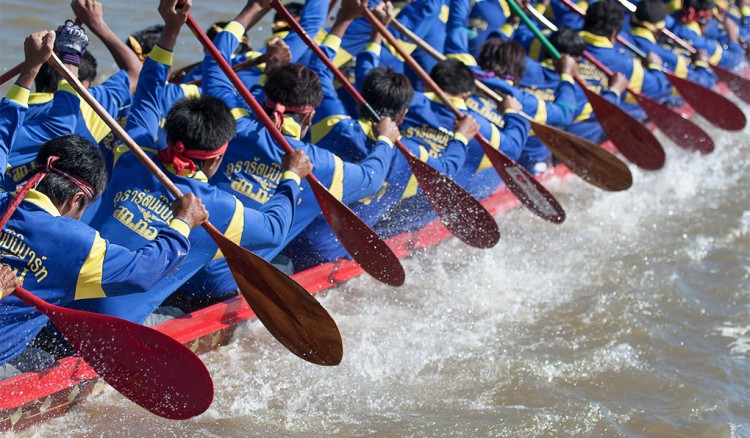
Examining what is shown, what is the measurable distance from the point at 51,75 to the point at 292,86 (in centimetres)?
128

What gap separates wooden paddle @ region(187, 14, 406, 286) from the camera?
482 centimetres

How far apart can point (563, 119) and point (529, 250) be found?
1083mm

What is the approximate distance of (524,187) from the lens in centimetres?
633

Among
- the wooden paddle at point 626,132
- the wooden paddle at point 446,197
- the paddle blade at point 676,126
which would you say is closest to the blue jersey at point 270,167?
the wooden paddle at point 446,197

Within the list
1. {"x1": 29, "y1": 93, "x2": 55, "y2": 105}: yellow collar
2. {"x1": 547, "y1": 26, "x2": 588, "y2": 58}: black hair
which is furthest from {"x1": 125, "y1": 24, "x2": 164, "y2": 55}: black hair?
{"x1": 547, "y1": 26, "x2": 588, "y2": 58}: black hair

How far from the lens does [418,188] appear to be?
603 cm

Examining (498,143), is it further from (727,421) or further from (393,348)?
(727,421)

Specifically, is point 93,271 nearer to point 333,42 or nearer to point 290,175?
point 290,175

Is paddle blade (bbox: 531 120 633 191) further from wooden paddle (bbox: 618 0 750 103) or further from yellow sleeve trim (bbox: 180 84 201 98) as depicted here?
wooden paddle (bbox: 618 0 750 103)

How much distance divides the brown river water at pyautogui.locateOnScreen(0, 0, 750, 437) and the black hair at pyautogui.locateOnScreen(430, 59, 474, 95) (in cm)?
103

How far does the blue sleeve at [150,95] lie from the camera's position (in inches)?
186

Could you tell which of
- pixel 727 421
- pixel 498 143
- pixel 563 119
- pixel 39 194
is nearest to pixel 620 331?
pixel 727 421

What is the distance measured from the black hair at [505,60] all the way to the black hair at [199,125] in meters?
3.17

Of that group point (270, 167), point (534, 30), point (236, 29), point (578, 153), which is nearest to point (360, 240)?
point (270, 167)
